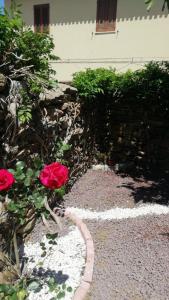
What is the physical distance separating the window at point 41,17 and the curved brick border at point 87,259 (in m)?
11.3

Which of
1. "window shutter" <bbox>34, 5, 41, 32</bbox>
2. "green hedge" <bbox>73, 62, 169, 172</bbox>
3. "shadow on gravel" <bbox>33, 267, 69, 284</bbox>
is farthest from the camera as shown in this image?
"window shutter" <bbox>34, 5, 41, 32</bbox>

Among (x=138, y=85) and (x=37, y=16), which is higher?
(x=37, y=16)

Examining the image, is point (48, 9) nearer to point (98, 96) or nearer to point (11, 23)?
point (98, 96)

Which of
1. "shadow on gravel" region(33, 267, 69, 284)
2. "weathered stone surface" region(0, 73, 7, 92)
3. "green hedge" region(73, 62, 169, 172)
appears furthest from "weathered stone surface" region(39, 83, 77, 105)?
"shadow on gravel" region(33, 267, 69, 284)

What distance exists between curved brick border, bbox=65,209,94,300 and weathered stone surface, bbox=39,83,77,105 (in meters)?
1.80

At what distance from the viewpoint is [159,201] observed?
17.1 ft

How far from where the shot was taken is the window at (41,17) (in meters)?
13.6

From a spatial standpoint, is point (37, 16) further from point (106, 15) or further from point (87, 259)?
point (87, 259)

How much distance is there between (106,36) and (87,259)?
1058cm

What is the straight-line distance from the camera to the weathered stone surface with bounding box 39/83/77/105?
4.27 meters

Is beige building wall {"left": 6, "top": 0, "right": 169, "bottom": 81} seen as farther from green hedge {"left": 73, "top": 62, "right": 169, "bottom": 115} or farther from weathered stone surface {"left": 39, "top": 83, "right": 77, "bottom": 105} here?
weathered stone surface {"left": 39, "top": 83, "right": 77, "bottom": 105}

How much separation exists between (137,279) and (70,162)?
108 inches

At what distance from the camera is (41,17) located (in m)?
13.8

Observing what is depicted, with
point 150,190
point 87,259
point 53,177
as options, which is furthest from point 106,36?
point 53,177
